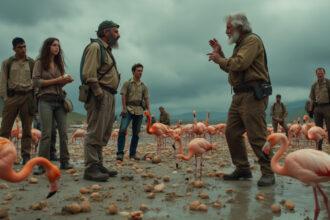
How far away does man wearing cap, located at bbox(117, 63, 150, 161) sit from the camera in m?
13.0

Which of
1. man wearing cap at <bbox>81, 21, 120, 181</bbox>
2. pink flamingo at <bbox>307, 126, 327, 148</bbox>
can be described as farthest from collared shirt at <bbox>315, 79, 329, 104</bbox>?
man wearing cap at <bbox>81, 21, 120, 181</bbox>

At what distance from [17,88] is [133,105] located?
3.72 m

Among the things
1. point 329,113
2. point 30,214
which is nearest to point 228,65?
point 30,214

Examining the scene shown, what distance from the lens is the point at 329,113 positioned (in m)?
15.1

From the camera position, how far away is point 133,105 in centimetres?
1327

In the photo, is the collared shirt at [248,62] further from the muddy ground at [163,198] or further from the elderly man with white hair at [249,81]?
the muddy ground at [163,198]

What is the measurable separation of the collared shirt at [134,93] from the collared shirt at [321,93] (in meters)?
6.01

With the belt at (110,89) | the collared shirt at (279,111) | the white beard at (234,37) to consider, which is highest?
the white beard at (234,37)

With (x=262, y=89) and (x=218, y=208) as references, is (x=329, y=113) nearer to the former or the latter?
(x=262, y=89)

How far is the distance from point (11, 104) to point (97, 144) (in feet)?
9.63

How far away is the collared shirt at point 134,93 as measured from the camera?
1323cm

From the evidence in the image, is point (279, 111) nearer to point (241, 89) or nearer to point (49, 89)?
point (241, 89)

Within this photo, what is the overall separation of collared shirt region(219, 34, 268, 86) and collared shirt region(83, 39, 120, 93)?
2.20 metres

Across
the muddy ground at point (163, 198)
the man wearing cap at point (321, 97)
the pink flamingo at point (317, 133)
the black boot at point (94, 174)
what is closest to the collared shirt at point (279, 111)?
the pink flamingo at point (317, 133)
